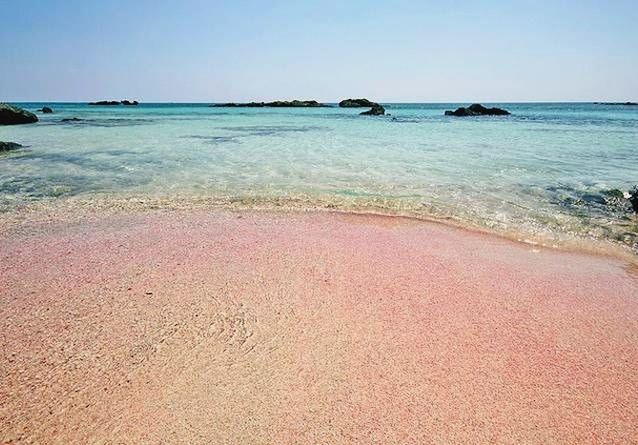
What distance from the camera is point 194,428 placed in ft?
7.10

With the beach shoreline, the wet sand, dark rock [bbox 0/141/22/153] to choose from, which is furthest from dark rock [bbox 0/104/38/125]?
the wet sand

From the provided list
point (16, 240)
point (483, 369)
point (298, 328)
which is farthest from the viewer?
point (16, 240)

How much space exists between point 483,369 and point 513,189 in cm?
671

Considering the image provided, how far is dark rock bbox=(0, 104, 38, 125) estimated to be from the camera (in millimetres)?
27697

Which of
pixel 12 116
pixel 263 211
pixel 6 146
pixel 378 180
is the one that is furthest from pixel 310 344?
pixel 12 116

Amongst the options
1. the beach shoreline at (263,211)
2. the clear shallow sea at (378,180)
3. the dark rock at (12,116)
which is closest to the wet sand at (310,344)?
the beach shoreline at (263,211)

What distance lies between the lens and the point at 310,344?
2.92 m

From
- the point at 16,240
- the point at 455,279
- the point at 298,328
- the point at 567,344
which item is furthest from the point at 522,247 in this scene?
the point at 16,240

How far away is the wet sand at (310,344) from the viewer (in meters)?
2.24

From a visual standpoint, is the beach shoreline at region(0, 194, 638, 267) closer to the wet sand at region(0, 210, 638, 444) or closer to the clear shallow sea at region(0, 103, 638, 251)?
the clear shallow sea at region(0, 103, 638, 251)

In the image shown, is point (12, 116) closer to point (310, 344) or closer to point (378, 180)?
point (378, 180)

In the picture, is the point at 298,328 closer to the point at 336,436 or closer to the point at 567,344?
the point at 336,436

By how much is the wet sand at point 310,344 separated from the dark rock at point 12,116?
29.8 meters

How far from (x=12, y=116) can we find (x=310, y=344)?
3417 cm
